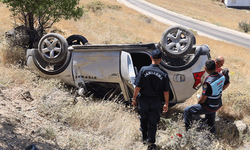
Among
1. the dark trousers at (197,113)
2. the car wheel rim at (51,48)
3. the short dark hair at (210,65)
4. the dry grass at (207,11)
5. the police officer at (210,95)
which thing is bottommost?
the dark trousers at (197,113)

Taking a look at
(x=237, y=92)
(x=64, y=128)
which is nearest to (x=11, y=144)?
(x=64, y=128)

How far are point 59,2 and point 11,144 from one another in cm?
615

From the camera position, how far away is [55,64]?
6.10 m

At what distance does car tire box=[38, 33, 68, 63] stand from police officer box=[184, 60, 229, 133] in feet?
11.4

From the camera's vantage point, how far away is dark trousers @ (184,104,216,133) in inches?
152

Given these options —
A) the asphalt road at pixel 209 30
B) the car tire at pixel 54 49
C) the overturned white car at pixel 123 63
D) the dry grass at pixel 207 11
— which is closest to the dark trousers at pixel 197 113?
the overturned white car at pixel 123 63

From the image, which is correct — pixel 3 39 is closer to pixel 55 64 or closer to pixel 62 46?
Answer: pixel 55 64

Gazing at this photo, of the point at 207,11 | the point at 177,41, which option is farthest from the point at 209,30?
the point at 177,41

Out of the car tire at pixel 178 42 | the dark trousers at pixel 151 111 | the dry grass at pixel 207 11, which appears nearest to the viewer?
the dark trousers at pixel 151 111

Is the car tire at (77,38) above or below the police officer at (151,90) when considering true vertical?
above

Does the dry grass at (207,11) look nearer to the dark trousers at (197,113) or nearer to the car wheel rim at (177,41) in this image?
the car wheel rim at (177,41)

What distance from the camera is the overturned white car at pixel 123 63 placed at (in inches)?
183

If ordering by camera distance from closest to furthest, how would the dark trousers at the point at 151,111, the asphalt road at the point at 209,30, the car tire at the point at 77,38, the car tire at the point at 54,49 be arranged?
the dark trousers at the point at 151,111 < the car tire at the point at 54,49 < the car tire at the point at 77,38 < the asphalt road at the point at 209,30

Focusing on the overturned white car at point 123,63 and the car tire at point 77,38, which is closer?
the overturned white car at point 123,63
